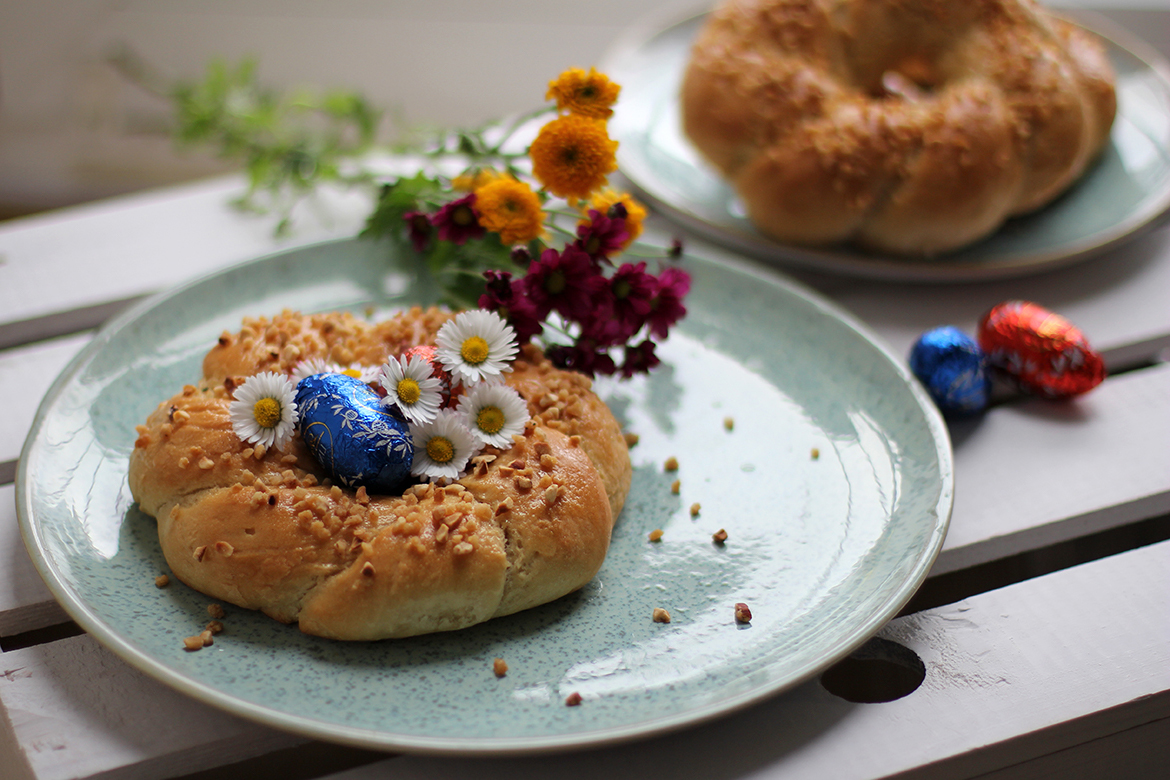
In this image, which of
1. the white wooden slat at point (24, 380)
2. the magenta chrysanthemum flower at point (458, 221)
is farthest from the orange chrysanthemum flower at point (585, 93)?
the white wooden slat at point (24, 380)

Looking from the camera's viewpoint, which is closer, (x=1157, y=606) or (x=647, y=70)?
(x=1157, y=606)

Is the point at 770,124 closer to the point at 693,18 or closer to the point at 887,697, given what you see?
the point at 693,18

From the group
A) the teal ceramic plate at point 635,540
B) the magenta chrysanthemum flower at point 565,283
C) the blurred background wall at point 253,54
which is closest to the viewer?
the teal ceramic plate at point 635,540

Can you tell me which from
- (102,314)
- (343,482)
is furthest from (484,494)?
(102,314)

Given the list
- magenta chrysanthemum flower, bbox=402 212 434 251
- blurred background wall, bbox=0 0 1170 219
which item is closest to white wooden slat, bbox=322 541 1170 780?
magenta chrysanthemum flower, bbox=402 212 434 251

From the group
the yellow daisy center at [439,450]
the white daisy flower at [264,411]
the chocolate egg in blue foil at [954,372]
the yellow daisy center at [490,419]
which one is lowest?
the chocolate egg in blue foil at [954,372]

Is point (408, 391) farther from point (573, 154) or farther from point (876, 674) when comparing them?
point (876, 674)

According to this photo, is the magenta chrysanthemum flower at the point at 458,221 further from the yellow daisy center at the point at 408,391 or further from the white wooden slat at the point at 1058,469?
the white wooden slat at the point at 1058,469

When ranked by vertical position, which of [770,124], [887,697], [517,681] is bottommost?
[887,697]
